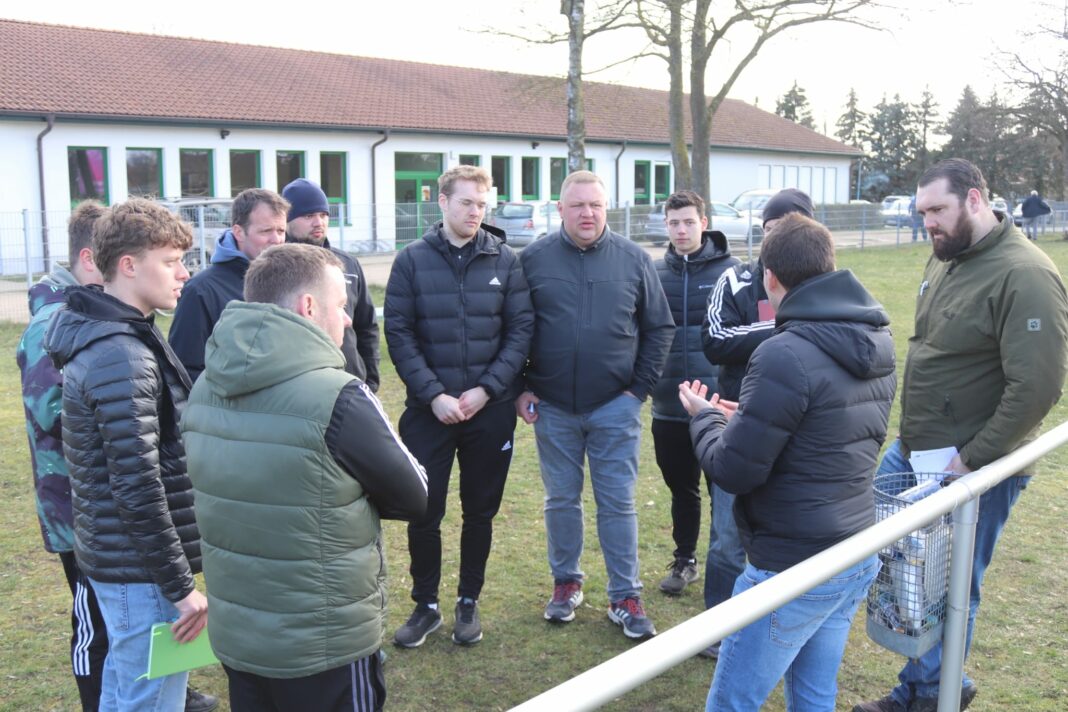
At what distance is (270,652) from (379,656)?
1.10 ft

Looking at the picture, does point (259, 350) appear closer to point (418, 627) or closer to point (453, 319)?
point (453, 319)

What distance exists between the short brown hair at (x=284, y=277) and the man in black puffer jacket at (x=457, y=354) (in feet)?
6.22

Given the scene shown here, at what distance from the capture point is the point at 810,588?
2.12 meters

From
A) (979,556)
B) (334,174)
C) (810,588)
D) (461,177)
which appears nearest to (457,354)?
(461,177)

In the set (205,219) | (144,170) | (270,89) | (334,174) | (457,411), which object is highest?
(270,89)

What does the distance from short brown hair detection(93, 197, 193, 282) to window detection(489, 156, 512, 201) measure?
3208 cm

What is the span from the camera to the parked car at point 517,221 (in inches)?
932

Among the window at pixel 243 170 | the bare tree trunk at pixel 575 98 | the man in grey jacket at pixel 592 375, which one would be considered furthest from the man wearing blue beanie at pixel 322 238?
the window at pixel 243 170

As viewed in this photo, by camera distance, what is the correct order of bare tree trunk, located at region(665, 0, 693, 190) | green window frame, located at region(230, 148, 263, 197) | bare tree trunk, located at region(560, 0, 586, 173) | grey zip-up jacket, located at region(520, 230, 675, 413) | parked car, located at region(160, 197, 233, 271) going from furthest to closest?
green window frame, located at region(230, 148, 263, 197) → bare tree trunk, located at region(665, 0, 693, 190) → parked car, located at region(160, 197, 233, 271) → bare tree trunk, located at region(560, 0, 586, 173) → grey zip-up jacket, located at region(520, 230, 675, 413)

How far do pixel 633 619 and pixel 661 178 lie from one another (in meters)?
37.3

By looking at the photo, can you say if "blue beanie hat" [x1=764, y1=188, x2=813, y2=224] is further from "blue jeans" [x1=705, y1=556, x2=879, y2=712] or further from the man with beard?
"blue jeans" [x1=705, y1=556, x2=879, y2=712]

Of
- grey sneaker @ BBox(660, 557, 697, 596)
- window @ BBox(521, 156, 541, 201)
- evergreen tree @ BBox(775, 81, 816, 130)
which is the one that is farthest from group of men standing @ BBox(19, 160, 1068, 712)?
evergreen tree @ BBox(775, 81, 816, 130)

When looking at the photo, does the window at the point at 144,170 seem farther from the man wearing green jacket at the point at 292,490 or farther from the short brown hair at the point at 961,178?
the man wearing green jacket at the point at 292,490

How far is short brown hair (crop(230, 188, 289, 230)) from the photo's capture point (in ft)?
14.0
